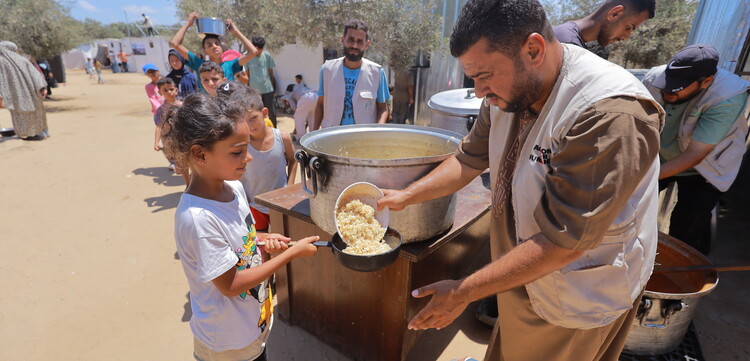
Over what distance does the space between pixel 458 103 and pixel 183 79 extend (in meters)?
4.07

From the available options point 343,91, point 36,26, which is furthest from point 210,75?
point 36,26

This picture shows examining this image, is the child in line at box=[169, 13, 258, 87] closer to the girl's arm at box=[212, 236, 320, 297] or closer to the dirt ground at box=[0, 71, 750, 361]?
the dirt ground at box=[0, 71, 750, 361]

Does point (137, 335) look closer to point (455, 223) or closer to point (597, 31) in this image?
point (455, 223)

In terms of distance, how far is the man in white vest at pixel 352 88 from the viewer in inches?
149

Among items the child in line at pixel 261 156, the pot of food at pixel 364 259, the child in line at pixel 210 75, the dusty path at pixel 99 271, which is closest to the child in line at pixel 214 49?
the child in line at pixel 210 75

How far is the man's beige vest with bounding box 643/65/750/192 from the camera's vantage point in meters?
2.48

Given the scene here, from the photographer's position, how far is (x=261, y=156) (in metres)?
2.69

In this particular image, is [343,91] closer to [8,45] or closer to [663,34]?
[8,45]

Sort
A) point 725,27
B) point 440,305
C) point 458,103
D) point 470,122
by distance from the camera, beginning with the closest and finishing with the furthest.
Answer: point 440,305 → point 470,122 → point 458,103 → point 725,27

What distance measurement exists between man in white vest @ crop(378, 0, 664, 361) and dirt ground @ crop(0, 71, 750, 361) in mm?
1469

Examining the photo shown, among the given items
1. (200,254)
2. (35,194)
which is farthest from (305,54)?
(200,254)

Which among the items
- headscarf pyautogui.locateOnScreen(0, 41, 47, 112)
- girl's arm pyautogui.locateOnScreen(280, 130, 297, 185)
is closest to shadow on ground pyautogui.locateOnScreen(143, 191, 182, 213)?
girl's arm pyautogui.locateOnScreen(280, 130, 297, 185)

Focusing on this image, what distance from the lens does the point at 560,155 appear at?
1.07m

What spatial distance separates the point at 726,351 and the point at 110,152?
970 centimetres
